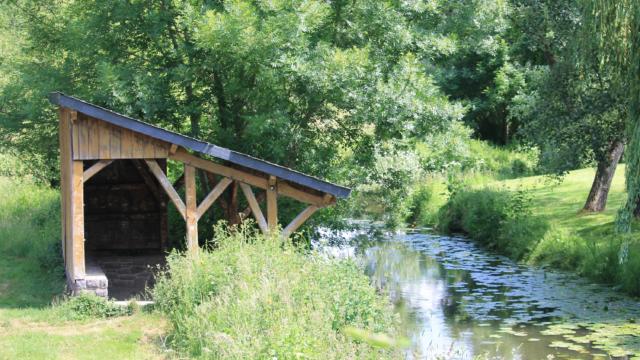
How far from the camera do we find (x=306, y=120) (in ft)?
59.3

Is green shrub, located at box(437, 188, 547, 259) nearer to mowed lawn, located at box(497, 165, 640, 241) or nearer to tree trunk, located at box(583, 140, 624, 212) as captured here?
mowed lawn, located at box(497, 165, 640, 241)

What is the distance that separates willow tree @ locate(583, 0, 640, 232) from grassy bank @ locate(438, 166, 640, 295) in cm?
166

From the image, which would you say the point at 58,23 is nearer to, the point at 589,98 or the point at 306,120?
the point at 306,120

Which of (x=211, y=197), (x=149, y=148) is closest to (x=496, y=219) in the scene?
(x=211, y=197)

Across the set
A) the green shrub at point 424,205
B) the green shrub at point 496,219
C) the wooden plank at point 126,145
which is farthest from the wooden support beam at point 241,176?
the green shrub at point 424,205

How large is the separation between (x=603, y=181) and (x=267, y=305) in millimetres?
14073

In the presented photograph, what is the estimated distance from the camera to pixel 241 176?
14914mm

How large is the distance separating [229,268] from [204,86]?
7884 millimetres

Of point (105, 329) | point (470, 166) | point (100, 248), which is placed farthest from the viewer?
point (470, 166)

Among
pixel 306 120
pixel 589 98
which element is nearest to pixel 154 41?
pixel 306 120

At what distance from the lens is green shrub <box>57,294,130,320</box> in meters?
13.6

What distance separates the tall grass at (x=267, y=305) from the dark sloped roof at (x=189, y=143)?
1552mm

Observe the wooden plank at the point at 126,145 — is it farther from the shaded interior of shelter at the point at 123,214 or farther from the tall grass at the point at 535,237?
the tall grass at the point at 535,237

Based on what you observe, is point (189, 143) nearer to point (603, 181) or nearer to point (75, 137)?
point (75, 137)
